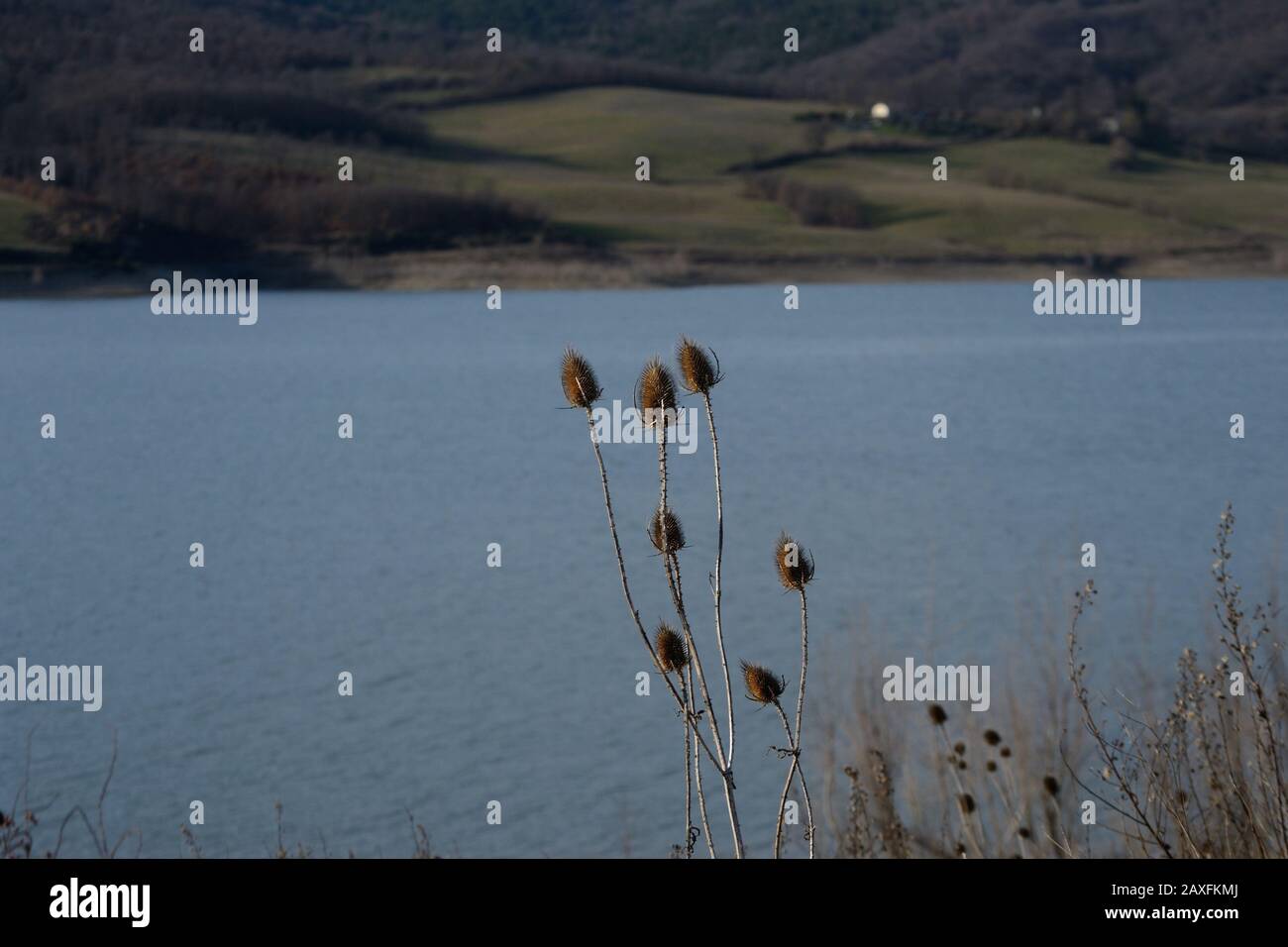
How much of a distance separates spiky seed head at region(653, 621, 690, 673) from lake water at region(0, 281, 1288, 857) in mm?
3729

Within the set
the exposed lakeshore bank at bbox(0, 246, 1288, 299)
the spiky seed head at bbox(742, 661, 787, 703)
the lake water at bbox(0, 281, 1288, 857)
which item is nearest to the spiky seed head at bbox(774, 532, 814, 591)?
the spiky seed head at bbox(742, 661, 787, 703)

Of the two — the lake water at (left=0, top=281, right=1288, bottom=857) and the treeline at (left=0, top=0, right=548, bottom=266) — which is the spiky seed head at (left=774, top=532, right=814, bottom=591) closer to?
the lake water at (left=0, top=281, right=1288, bottom=857)

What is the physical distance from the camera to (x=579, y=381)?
2.85 meters

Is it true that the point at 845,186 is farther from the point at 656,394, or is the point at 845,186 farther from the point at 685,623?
the point at 685,623

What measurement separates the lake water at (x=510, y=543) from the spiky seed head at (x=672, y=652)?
373 cm

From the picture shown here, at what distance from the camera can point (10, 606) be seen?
14.1 m

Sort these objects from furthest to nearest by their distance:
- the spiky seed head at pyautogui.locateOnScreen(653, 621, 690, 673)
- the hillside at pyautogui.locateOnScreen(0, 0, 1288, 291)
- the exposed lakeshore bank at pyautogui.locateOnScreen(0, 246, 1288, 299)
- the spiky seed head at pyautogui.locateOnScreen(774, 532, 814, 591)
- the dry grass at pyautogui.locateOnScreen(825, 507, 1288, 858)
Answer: the hillside at pyautogui.locateOnScreen(0, 0, 1288, 291), the exposed lakeshore bank at pyautogui.locateOnScreen(0, 246, 1288, 299), the dry grass at pyautogui.locateOnScreen(825, 507, 1288, 858), the spiky seed head at pyautogui.locateOnScreen(653, 621, 690, 673), the spiky seed head at pyautogui.locateOnScreen(774, 532, 814, 591)

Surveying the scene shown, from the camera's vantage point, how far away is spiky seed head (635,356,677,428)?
282 centimetres

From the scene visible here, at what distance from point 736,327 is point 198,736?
81.4 feet

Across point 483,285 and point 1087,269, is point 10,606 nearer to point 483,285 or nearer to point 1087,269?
point 483,285

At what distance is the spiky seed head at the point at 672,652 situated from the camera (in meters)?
2.96

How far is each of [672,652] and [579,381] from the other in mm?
510

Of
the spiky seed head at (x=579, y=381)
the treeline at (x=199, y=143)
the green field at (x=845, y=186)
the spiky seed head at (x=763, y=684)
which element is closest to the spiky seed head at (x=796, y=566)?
the spiky seed head at (x=763, y=684)

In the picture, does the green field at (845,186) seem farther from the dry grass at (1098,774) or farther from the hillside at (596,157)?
the dry grass at (1098,774)
